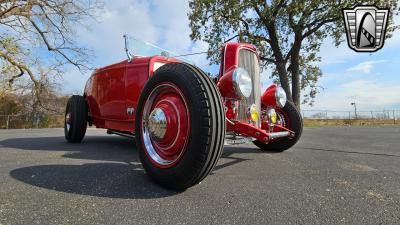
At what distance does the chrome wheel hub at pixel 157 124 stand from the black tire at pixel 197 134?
0.95 ft

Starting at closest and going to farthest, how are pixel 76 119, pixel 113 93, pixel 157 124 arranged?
pixel 157 124 → pixel 113 93 → pixel 76 119

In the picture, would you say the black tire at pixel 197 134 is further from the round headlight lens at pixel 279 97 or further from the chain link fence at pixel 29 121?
the chain link fence at pixel 29 121

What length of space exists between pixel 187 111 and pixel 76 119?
3.76 meters

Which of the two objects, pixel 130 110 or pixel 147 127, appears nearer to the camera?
pixel 147 127

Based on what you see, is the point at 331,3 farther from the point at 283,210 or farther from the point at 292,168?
the point at 283,210

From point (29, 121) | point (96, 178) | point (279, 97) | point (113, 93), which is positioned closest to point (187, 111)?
point (96, 178)

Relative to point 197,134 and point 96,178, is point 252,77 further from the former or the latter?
point 96,178

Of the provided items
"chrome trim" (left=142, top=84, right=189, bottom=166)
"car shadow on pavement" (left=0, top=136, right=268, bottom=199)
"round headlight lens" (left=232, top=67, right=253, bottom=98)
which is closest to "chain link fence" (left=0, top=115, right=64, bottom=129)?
"car shadow on pavement" (left=0, top=136, right=268, bottom=199)

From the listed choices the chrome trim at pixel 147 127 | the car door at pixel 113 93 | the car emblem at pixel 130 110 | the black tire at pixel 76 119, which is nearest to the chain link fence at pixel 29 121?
the black tire at pixel 76 119

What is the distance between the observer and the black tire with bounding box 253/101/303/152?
4.48 meters

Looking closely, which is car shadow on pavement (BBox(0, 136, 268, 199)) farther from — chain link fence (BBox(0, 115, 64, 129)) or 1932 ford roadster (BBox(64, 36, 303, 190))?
chain link fence (BBox(0, 115, 64, 129))

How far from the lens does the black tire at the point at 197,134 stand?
7.11ft

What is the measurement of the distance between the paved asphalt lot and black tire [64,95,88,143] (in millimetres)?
2011

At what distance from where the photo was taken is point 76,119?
549 centimetres
